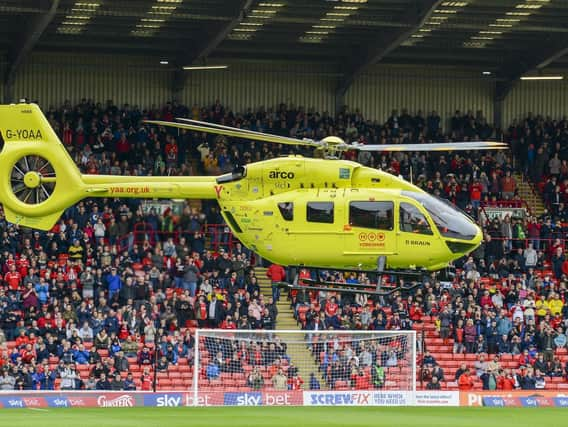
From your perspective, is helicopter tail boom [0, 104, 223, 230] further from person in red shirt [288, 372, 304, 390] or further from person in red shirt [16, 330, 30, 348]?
person in red shirt [288, 372, 304, 390]

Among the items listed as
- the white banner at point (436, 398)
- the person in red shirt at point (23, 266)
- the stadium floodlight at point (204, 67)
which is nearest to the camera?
the white banner at point (436, 398)

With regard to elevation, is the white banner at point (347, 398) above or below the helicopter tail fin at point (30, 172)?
below

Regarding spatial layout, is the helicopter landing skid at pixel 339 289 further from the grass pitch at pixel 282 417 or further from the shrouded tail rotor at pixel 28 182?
the shrouded tail rotor at pixel 28 182

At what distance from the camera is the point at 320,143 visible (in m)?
30.8

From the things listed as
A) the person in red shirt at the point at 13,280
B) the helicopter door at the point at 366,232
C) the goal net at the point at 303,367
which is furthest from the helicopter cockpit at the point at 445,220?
the person in red shirt at the point at 13,280

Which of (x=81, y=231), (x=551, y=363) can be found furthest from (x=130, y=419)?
(x=551, y=363)

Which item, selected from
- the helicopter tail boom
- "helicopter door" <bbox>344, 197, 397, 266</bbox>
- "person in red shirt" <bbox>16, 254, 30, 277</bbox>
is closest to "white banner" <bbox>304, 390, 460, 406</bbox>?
"person in red shirt" <bbox>16, 254, 30, 277</bbox>

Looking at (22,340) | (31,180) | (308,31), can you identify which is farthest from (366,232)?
(308,31)

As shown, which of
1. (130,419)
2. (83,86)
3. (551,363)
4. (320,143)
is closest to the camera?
(320,143)

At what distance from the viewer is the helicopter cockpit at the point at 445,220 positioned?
3044 cm

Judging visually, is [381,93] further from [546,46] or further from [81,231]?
[81,231]

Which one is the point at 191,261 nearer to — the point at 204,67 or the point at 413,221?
the point at 204,67

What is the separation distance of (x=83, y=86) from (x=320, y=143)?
2436 cm

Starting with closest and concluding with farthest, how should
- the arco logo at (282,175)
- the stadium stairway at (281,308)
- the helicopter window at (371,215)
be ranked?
the helicopter window at (371,215) < the arco logo at (282,175) < the stadium stairway at (281,308)
